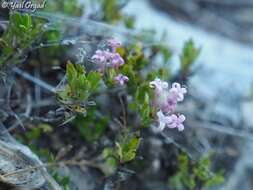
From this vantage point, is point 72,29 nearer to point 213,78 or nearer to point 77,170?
point 77,170

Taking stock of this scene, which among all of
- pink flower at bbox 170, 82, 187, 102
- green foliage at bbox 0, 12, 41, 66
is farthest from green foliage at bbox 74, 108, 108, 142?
pink flower at bbox 170, 82, 187, 102

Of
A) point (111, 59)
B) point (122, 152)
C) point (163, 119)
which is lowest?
point (122, 152)

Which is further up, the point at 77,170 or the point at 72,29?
the point at 72,29

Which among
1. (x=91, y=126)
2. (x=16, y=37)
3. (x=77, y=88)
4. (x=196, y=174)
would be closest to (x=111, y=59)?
(x=77, y=88)

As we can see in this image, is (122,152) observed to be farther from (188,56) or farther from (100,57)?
(188,56)

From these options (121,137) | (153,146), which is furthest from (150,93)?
(153,146)
